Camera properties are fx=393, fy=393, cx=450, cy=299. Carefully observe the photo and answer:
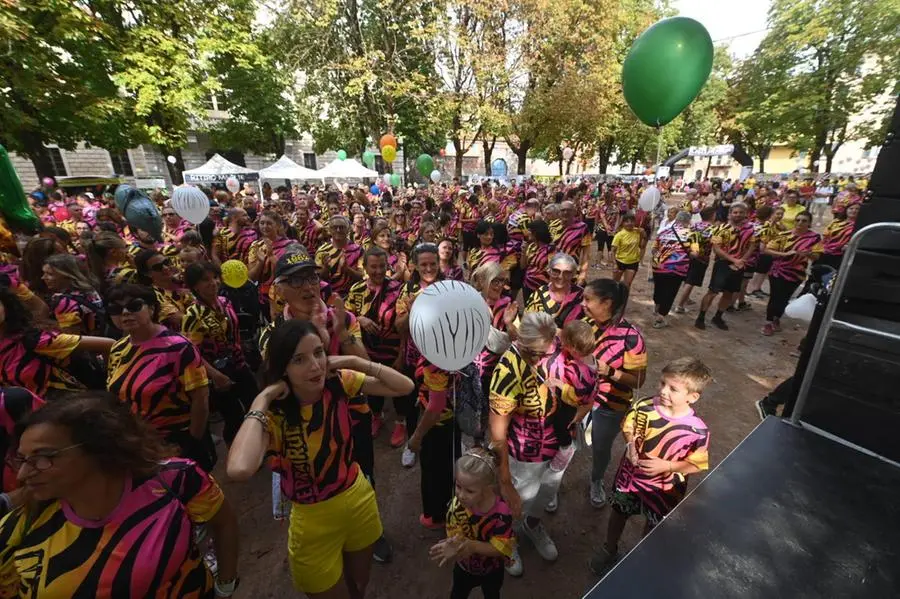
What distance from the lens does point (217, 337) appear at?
140 inches

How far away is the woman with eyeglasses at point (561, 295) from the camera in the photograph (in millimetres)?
3811

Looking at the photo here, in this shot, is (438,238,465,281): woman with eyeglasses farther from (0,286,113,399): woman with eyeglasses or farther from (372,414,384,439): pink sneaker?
(0,286,113,399): woman with eyeglasses

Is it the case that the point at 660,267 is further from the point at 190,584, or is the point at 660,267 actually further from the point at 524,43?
the point at 524,43

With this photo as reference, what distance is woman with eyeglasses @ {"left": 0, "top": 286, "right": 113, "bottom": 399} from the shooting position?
2514 millimetres

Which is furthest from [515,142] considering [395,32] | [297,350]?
[297,350]

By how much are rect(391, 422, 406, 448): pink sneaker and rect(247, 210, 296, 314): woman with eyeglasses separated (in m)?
2.54

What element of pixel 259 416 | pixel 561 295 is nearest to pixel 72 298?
pixel 259 416

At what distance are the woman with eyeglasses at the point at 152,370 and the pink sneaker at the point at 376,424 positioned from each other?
6.78ft

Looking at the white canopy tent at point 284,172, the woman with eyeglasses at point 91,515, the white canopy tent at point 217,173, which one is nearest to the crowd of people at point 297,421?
the woman with eyeglasses at point 91,515

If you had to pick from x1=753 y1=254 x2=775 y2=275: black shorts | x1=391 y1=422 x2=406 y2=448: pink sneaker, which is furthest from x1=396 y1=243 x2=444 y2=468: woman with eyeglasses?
x1=753 y1=254 x2=775 y2=275: black shorts

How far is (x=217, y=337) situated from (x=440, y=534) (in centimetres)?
261

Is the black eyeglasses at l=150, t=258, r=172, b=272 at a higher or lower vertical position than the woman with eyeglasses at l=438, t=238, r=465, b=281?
higher

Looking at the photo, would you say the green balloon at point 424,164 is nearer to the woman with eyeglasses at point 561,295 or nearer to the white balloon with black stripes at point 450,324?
the woman with eyeglasses at point 561,295

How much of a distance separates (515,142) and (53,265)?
90.5 ft
